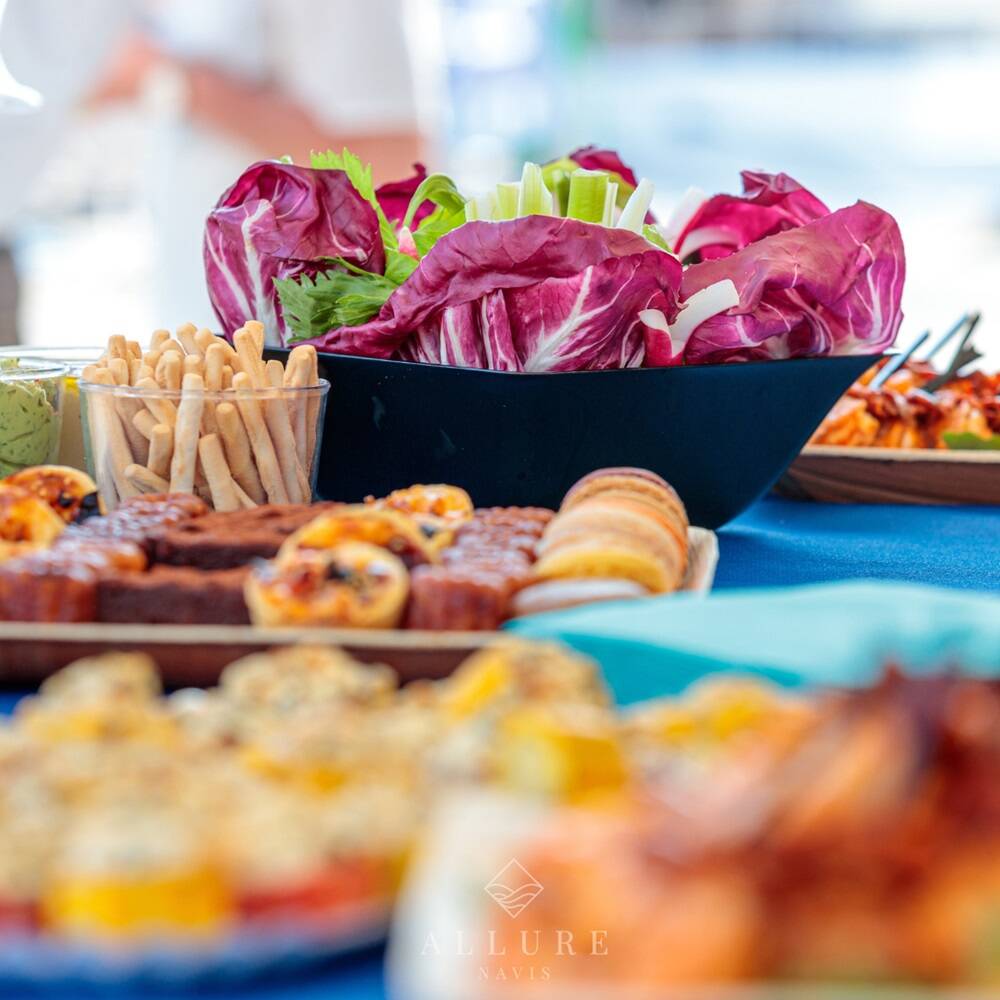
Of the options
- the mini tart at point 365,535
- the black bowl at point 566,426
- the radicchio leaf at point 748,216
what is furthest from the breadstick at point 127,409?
the radicchio leaf at point 748,216

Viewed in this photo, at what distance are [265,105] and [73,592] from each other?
2.28 m

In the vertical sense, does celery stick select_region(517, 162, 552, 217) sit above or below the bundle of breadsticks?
above

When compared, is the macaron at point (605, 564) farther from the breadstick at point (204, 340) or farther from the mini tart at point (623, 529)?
the breadstick at point (204, 340)

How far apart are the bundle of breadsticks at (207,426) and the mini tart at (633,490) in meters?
0.26

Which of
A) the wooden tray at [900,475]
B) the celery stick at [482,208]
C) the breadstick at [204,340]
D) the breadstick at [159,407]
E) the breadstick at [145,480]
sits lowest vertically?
the wooden tray at [900,475]

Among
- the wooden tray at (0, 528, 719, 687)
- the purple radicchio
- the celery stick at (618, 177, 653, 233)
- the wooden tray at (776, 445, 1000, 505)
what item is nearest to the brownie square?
the wooden tray at (0, 528, 719, 687)

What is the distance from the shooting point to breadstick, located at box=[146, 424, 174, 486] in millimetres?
1120

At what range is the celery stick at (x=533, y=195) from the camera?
4.47 ft

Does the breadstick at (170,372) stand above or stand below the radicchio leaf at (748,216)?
below

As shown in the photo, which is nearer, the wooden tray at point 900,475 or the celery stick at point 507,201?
the celery stick at point 507,201

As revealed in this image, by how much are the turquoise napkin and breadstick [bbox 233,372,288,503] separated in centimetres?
42

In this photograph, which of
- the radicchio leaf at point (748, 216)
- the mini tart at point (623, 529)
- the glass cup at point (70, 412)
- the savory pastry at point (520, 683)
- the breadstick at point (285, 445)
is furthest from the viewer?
the radicchio leaf at point (748, 216)

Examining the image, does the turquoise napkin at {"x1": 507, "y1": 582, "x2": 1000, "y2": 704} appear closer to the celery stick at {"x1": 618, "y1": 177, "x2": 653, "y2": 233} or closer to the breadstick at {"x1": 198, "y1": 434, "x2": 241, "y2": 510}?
the breadstick at {"x1": 198, "y1": 434, "x2": 241, "y2": 510}

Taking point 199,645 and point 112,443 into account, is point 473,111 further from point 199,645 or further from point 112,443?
point 199,645
